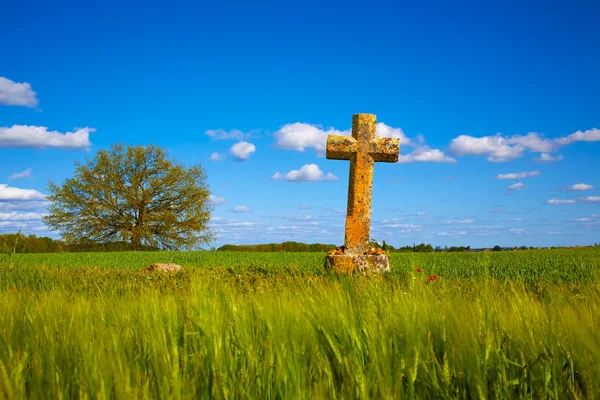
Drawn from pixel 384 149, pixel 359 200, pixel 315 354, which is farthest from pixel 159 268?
pixel 315 354

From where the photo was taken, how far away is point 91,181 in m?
33.2

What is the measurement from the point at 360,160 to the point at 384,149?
591 millimetres

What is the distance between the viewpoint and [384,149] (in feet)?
35.2

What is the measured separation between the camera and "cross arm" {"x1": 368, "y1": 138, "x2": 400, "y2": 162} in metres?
10.7

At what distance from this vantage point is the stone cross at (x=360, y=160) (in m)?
10.4

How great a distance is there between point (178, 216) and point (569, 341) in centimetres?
3246

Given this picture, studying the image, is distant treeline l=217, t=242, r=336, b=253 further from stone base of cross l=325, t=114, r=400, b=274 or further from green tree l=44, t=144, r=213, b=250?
stone base of cross l=325, t=114, r=400, b=274

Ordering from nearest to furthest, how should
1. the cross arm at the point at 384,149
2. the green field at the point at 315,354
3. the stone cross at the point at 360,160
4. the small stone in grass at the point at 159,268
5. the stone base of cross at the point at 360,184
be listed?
the green field at the point at 315,354 < the stone base of cross at the point at 360,184 < the stone cross at the point at 360,160 < the cross arm at the point at 384,149 < the small stone in grass at the point at 159,268

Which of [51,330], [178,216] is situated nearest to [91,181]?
[178,216]

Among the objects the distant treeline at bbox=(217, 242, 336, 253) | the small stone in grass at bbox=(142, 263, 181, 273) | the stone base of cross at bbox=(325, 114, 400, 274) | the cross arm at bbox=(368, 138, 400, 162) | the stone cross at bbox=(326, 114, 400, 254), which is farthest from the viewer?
the distant treeline at bbox=(217, 242, 336, 253)

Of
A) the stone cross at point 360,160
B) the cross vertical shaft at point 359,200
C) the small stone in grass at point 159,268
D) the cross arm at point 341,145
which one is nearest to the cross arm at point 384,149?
the stone cross at point 360,160

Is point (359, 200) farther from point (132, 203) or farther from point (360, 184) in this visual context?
point (132, 203)

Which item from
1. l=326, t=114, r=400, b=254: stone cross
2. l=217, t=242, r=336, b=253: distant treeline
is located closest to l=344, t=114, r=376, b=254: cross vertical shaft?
l=326, t=114, r=400, b=254: stone cross

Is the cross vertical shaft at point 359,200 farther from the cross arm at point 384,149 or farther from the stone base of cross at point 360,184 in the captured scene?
the cross arm at point 384,149
